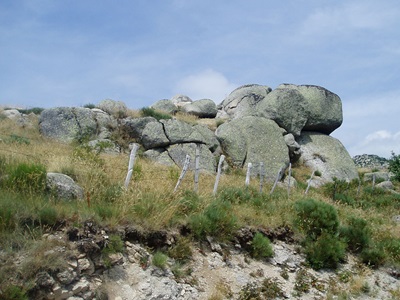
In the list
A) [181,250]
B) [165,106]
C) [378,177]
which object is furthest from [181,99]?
[181,250]

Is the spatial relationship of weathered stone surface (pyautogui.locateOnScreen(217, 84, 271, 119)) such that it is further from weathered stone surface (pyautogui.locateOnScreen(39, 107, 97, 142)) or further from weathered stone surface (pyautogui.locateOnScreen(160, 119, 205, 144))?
weathered stone surface (pyautogui.locateOnScreen(39, 107, 97, 142))

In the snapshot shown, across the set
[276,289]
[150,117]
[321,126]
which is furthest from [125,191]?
[321,126]

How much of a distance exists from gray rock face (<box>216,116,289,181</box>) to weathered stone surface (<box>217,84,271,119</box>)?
232 inches

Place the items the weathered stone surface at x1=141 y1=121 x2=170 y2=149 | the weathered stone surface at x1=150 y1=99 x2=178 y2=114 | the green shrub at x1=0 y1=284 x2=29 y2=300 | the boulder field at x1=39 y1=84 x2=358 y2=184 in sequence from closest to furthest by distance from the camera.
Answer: the green shrub at x1=0 y1=284 x2=29 y2=300 < the weathered stone surface at x1=141 y1=121 x2=170 y2=149 < the boulder field at x1=39 y1=84 x2=358 y2=184 < the weathered stone surface at x1=150 y1=99 x2=178 y2=114

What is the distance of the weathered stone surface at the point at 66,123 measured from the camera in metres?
22.6

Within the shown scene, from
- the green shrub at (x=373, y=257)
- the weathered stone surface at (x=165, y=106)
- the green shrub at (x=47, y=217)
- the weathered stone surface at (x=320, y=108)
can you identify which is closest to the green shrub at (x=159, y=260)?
the green shrub at (x=47, y=217)

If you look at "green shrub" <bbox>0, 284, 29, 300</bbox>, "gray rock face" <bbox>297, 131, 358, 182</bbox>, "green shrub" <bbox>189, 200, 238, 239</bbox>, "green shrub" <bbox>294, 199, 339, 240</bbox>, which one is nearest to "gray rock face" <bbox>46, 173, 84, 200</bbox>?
"green shrub" <bbox>189, 200, 238, 239</bbox>

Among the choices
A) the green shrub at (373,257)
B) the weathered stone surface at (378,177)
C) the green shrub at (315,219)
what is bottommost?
the green shrub at (373,257)

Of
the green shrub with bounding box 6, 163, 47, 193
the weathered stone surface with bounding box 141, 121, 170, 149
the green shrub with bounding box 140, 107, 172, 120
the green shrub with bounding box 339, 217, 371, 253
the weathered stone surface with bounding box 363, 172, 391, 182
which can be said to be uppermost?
the green shrub with bounding box 140, 107, 172, 120

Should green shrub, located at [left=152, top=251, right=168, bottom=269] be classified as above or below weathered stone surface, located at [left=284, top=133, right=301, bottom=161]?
Result: below

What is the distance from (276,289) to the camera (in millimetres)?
9547

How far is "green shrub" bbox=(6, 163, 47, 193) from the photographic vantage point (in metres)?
8.69

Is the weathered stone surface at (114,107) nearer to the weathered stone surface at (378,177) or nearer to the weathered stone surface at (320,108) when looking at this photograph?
the weathered stone surface at (320,108)

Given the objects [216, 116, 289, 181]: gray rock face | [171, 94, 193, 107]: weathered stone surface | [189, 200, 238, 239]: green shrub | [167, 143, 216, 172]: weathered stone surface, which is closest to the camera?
[189, 200, 238, 239]: green shrub
